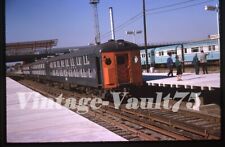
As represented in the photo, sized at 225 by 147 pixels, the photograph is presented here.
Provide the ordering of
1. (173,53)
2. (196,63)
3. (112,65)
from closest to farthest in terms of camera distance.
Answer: (112,65) → (196,63) → (173,53)

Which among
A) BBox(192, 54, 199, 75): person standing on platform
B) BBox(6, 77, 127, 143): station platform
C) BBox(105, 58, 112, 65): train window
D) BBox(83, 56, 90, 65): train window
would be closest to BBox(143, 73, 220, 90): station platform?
BBox(192, 54, 199, 75): person standing on platform

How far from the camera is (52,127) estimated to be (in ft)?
26.7

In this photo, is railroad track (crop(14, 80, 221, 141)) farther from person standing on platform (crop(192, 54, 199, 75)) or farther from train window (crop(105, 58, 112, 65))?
person standing on platform (crop(192, 54, 199, 75))

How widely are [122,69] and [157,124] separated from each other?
3.32 metres

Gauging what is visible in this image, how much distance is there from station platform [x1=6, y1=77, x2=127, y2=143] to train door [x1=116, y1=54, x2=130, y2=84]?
190 centimetres

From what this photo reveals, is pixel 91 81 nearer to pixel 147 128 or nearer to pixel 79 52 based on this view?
pixel 79 52

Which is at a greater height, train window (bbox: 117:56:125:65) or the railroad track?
train window (bbox: 117:56:125:65)

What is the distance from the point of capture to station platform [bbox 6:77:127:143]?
7.05 meters

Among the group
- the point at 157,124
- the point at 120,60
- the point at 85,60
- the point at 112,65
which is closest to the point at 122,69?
the point at 120,60

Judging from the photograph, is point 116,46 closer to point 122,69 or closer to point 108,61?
point 108,61

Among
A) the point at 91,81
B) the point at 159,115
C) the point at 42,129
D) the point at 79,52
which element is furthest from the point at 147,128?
the point at 79,52

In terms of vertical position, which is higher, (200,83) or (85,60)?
(85,60)

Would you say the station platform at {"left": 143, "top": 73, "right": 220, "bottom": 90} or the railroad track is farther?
the station platform at {"left": 143, "top": 73, "right": 220, "bottom": 90}

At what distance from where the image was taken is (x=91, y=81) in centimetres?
1110
